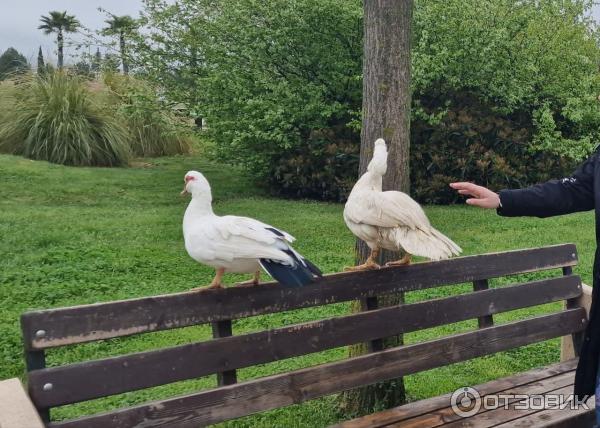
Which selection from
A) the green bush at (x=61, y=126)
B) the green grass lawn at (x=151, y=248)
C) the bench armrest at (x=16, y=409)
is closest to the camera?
the bench armrest at (x=16, y=409)

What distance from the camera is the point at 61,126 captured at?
1215 centimetres

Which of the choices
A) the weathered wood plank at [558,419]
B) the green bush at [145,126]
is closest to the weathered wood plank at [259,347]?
the weathered wood plank at [558,419]

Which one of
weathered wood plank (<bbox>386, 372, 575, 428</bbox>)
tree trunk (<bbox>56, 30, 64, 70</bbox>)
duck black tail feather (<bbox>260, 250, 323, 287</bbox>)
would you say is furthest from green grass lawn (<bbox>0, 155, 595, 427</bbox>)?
tree trunk (<bbox>56, 30, 64, 70</bbox>)

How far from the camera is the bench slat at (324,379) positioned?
235cm

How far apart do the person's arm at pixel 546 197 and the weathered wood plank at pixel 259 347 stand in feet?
2.01

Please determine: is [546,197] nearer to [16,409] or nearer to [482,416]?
[482,416]

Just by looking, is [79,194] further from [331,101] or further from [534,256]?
[534,256]

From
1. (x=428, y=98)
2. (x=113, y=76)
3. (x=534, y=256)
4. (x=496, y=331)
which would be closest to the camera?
(x=496, y=331)

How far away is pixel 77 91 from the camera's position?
12773mm

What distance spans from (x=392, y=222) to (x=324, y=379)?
708 mm

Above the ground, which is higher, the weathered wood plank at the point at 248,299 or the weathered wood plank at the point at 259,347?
the weathered wood plank at the point at 248,299

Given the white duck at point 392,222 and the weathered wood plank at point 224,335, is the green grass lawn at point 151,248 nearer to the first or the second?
the weathered wood plank at point 224,335

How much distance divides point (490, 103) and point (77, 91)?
7.66 metres

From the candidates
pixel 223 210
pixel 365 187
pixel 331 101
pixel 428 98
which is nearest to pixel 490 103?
pixel 428 98
